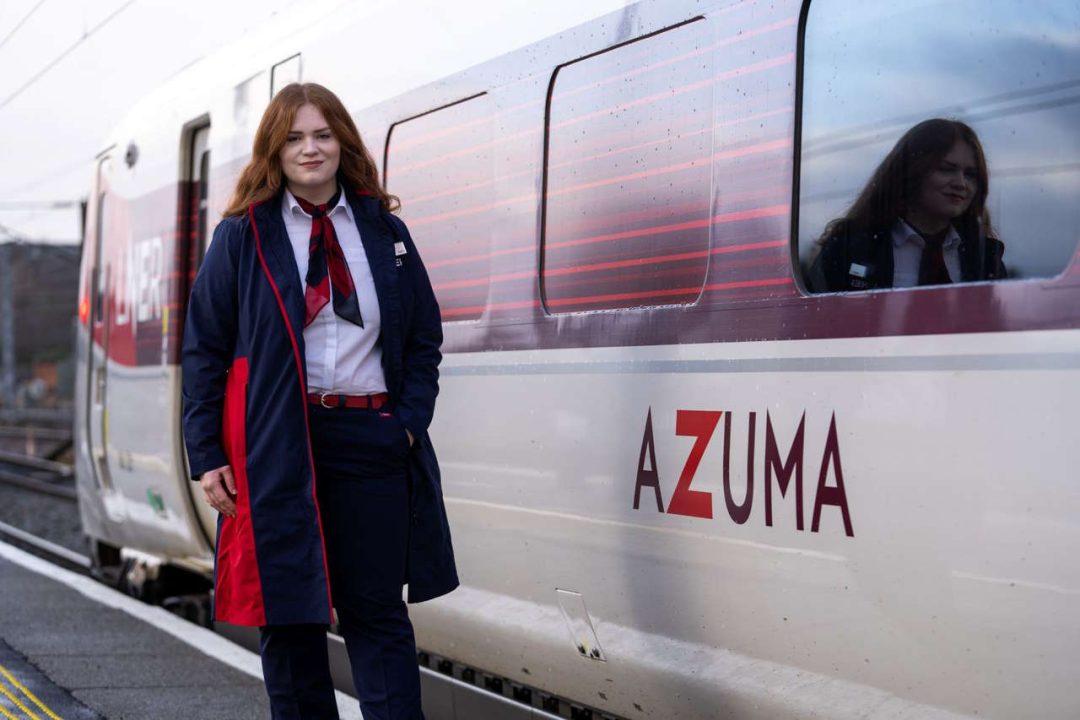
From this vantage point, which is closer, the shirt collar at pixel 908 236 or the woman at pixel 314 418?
the shirt collar at pixel 908 236

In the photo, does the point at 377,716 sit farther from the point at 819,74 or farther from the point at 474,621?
the point at 819,74

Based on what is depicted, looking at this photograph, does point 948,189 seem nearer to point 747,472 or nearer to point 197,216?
point 747,472

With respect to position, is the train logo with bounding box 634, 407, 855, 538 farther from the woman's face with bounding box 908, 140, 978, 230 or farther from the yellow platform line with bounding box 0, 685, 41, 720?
the yellow platform line with bounding box 0, 685, 41, 720

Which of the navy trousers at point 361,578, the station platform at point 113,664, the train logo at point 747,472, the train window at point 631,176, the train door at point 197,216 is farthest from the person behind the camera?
the train door at point 197,216

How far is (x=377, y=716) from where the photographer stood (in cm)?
338

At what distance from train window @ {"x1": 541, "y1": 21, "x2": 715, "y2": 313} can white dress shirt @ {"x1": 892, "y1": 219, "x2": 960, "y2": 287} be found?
1.87 feet

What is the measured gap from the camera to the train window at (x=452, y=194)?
4.32 meters

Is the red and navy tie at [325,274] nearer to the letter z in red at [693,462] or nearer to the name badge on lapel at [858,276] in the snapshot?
the letter z in red at [693,462]

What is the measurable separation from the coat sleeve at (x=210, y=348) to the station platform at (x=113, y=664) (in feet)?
6.23

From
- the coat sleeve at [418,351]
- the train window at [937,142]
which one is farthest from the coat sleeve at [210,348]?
the train window at [937,142]

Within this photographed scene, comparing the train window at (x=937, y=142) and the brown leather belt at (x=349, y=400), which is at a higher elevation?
the train window at (x=937, y=142)

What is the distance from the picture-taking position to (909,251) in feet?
9.62

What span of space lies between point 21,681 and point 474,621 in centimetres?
199

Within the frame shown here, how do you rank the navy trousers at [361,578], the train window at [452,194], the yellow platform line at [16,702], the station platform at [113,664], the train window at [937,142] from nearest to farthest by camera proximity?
the train window at [937,142] → the navy trousers at [361,578] → the train window at [452,194] → the yellow platform line at [16,702] → the station platform at [113,664]
